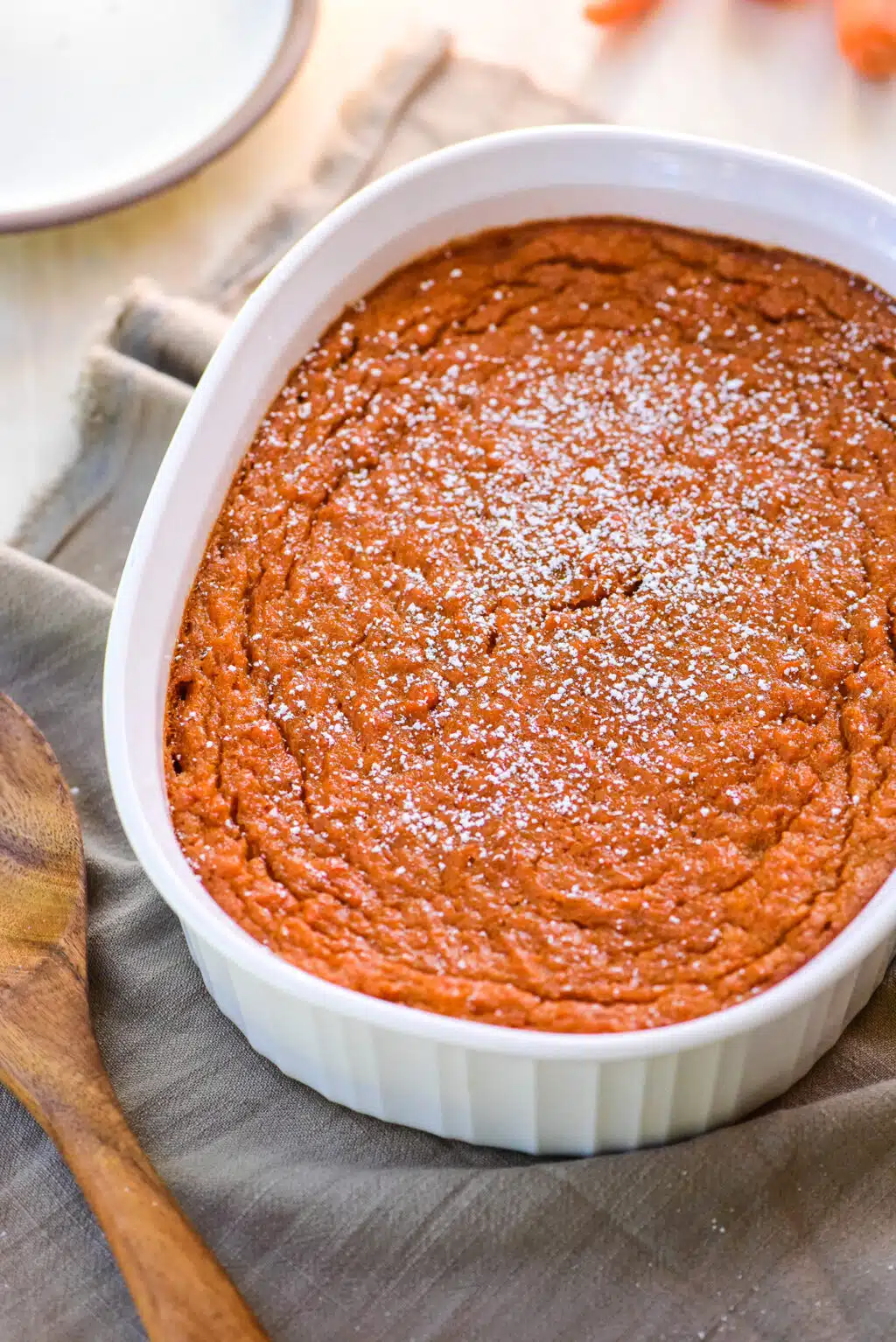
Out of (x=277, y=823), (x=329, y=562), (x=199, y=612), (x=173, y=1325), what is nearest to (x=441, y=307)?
(x=329, y=562)

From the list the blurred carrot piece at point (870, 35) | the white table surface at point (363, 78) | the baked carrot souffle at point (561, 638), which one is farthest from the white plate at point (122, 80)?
the blurred carrot piece at point (870, 35)

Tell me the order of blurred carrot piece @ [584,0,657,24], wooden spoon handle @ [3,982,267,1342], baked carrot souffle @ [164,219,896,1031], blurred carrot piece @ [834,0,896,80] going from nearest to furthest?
1. wooden spoon handle @ [3,982,267,1342]
2. baked carrot souffle @ [164,219,896,1031]
3. blurred carrot piece @ [834,0,896,80]
4. blurred carrot piece @ [584,0,657,24]

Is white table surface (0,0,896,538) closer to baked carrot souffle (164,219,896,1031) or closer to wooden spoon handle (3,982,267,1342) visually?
baked carrot souffle (164,219,896,1031)

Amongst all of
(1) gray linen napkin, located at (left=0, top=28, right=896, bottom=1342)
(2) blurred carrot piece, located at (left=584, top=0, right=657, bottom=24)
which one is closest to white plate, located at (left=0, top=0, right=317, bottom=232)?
(2) blurred carrot piece, located at (left=584, top=0, right=657, bottom=24)

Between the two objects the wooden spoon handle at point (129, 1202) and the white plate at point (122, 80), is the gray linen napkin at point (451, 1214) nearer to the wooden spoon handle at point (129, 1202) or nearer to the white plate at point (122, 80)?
the wooden spoon handle at point (129, 1202)

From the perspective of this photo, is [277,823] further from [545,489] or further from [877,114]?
[877,114]

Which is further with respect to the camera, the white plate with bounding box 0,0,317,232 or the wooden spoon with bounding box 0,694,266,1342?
the white plate with bounding box 0,0,317,232
